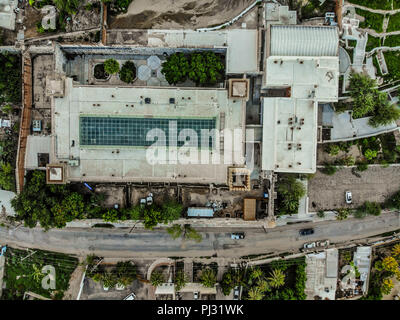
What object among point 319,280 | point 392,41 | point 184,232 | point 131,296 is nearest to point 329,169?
point 319,280

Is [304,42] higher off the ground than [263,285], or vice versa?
[304,42]

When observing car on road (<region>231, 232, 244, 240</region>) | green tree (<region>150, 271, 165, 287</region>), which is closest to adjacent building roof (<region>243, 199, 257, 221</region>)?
car on road (<region>231, 232, 244, 240</region>)

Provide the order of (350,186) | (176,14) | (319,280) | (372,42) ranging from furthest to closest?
(319,280) < (350,186) < (176,14) < (372,42)

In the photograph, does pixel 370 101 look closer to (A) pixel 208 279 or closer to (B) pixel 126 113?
(B) pixel 126 113

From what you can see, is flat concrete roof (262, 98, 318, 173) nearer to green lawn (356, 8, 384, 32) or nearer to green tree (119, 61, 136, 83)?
green lawn (356, 8, 384, 32)
